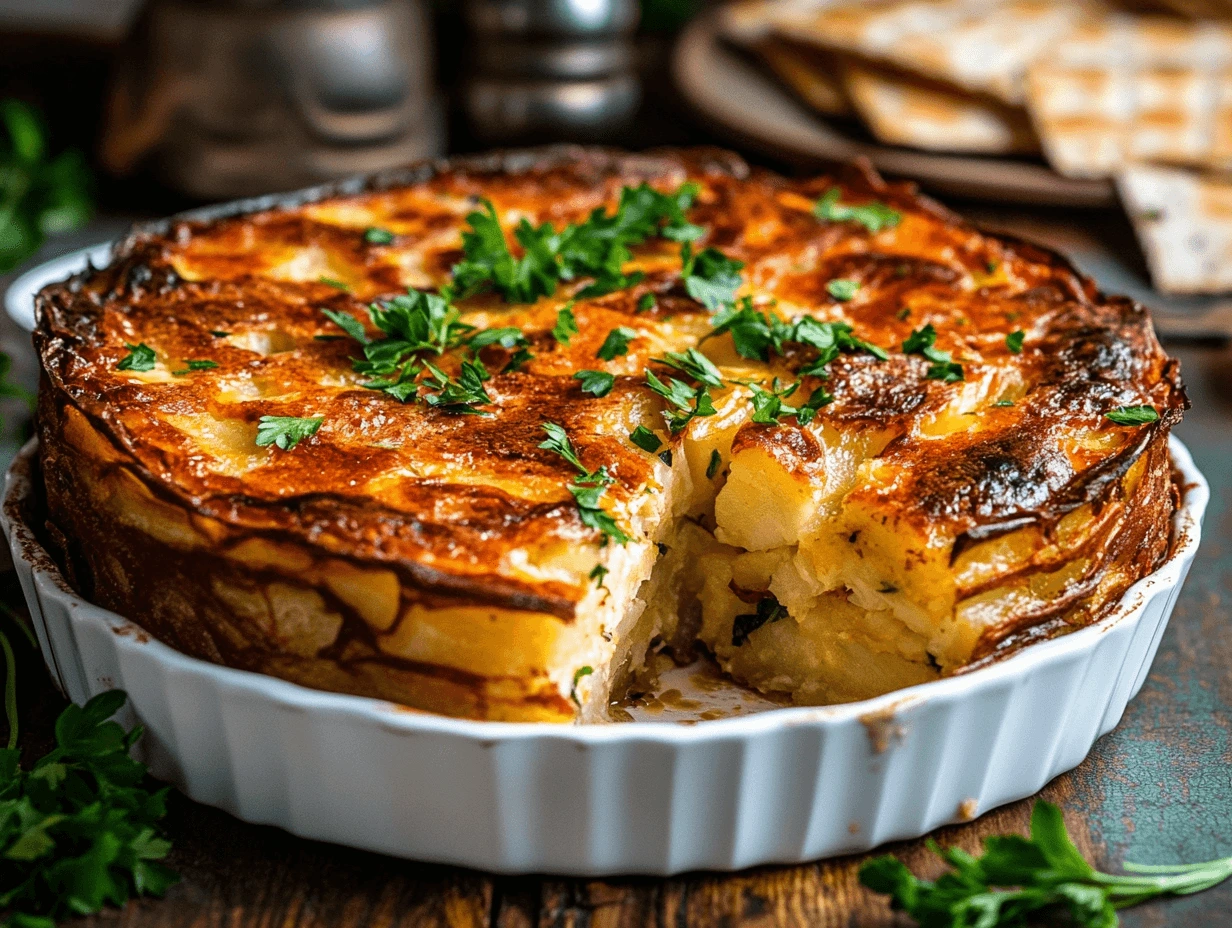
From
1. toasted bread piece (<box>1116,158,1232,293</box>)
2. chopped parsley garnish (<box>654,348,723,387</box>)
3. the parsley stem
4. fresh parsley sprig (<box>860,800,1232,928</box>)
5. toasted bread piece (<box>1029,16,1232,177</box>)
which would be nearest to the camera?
fresh parsley sprig (<box>860,800,1232,928</box>)

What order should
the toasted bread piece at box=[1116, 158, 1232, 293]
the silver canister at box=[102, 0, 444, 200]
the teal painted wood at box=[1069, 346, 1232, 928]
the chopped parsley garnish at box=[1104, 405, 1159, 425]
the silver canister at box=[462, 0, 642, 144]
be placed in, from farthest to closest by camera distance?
the silver canister at box=[462, 0, 642, 144] < the silver canister at box=[102, 0, 444, 200] < the toasted bread piece at box=[1116, 158, 1232, 293] < the chopped parsley garnish at box=[1104, 405, 1159, 425] < the teal painted wood at box=[1069, 346, 1232, 928]

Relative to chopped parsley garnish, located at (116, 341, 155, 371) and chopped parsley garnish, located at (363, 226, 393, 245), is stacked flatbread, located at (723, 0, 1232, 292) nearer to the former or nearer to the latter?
chopped parsley garnish, located at (363, 226, 393, 245)

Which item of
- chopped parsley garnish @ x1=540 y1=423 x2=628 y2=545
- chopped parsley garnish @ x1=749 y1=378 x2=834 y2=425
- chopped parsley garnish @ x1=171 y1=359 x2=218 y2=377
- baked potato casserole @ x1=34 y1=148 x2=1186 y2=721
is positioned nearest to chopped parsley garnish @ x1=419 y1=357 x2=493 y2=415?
baked potato casserole @ x1=34 y1=148 x2=1186 y2=721

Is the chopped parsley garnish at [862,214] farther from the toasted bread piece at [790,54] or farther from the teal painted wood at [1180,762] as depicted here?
the toasted bread piece at [790,54]

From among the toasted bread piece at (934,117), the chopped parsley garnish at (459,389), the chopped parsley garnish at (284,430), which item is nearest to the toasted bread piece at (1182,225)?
the toasted bread piece at (934,117)

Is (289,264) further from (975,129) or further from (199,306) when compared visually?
(975,129)

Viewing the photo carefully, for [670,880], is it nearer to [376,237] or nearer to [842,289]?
[842,289]
